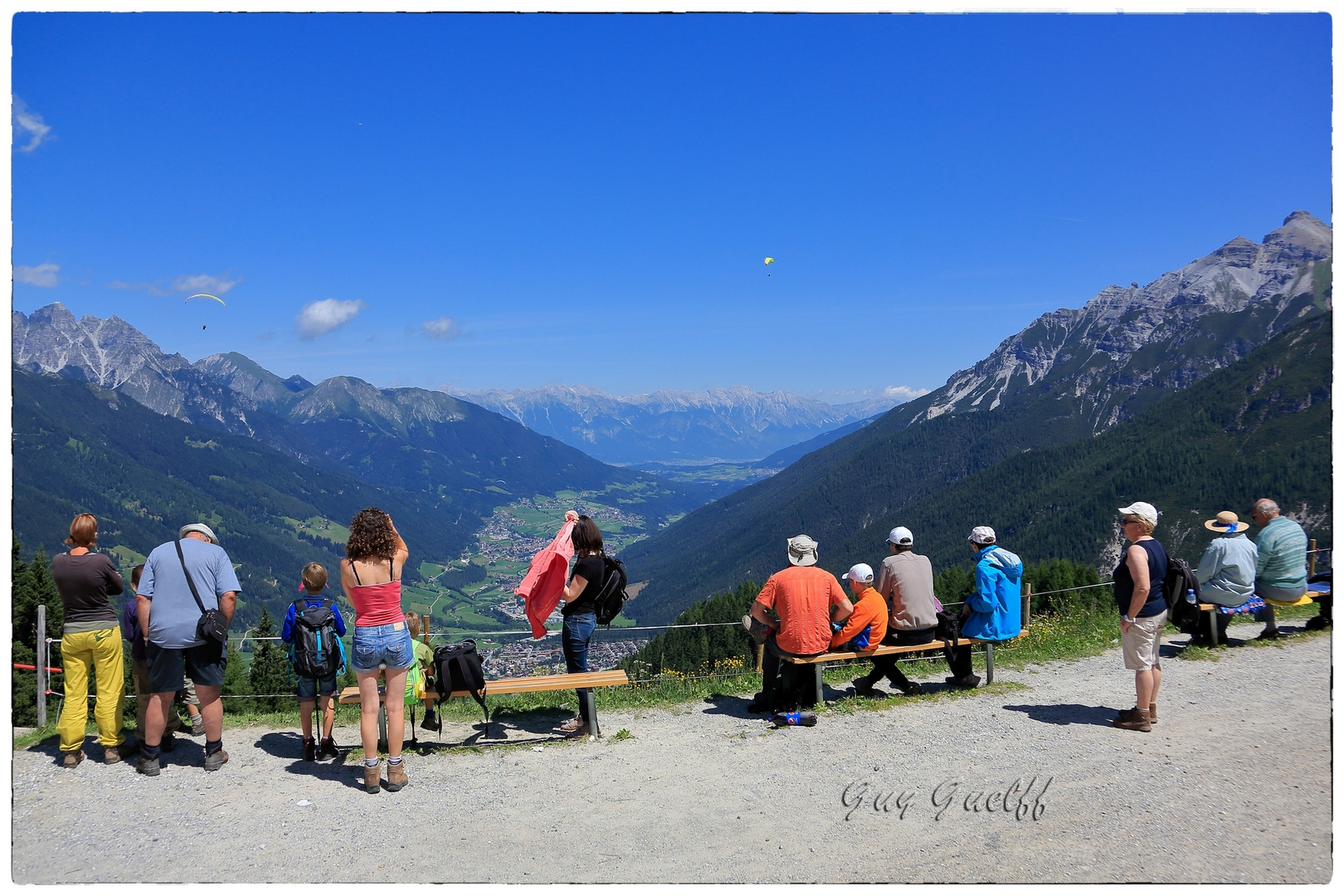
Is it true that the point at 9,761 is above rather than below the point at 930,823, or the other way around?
above

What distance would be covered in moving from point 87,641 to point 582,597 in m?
4.44

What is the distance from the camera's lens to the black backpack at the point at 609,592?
7.88 m

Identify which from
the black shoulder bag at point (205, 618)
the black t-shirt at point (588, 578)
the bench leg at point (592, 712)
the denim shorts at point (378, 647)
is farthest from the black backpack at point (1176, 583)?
the black shoulder bag at point (205, 618)

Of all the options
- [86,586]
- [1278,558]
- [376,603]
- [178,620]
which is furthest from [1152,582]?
[86,586]

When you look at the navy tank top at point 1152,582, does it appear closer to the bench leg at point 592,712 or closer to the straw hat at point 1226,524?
the straw hat at point 1226,524

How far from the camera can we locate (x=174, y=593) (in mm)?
6930

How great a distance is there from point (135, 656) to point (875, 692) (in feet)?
26.2

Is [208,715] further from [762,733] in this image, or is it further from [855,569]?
[855,569]

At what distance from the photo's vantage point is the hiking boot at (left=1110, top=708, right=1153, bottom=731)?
25.4ft

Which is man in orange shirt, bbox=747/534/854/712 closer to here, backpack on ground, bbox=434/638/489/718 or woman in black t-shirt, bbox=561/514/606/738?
woman in black t-shirt, bbox=561/514/606/738

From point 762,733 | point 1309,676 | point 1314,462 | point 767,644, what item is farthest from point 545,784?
point 1314,462

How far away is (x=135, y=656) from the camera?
7.52 metres

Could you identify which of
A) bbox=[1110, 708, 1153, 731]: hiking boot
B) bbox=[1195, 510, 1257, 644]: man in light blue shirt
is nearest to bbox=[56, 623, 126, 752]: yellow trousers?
bbox=[1110, 708, 1153, 731]: hiking boot

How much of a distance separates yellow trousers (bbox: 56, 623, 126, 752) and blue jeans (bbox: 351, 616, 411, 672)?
2.49 m
